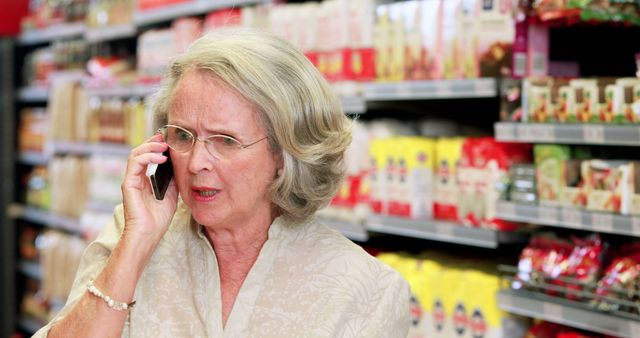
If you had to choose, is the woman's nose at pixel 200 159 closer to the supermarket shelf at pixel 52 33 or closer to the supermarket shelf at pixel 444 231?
the supermarket shelf at pixel 444 231

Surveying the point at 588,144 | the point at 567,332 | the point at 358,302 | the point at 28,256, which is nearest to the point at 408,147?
the point at 588,144

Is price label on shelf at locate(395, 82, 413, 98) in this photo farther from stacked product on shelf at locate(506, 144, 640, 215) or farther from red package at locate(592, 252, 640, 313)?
red package at locate(592, 252, 640, 313)

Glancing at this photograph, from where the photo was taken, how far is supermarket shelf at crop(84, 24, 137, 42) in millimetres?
5285

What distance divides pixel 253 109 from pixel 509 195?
49.1 inches

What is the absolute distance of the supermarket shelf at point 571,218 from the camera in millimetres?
2449

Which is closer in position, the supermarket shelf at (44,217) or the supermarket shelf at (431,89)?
the supermarket shelf at (431,89)

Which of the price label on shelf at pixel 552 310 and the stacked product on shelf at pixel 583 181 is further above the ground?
the stacked product on shelf at pixel 583 181

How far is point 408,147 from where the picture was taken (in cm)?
324

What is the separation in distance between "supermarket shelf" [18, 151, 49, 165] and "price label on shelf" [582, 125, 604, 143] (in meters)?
4.79

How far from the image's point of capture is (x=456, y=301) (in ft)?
9.92

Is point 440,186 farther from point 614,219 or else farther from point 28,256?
point 28,256

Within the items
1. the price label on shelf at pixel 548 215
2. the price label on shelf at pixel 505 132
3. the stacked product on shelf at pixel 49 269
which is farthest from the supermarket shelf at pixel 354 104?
the stacked product on shelf at pixel 49 269

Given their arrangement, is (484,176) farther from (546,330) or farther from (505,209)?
(546,330)

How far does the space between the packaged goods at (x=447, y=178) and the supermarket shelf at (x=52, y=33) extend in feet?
11.2
